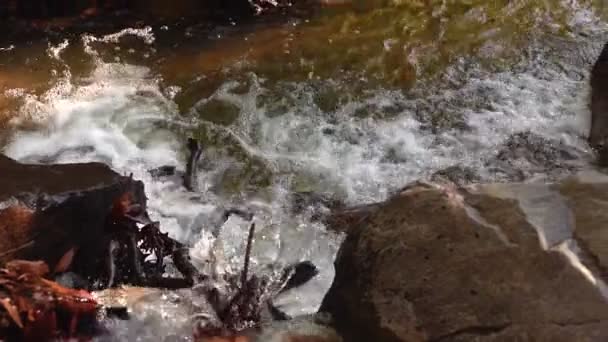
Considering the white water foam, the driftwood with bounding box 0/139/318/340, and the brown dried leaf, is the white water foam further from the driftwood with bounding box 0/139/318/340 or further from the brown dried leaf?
the brown dried leaf

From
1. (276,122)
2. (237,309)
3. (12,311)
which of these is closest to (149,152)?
(276,122)

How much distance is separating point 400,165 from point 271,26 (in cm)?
268

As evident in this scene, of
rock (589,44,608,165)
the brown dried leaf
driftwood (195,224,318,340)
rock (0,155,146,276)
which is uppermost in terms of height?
rock (589,44,608,165)

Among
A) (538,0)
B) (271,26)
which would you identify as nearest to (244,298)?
(271,26)

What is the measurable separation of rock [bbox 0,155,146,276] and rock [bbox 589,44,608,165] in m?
3.70

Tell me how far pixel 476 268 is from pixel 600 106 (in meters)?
3.56

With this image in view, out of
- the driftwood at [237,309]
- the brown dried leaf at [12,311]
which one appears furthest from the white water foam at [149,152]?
the brown dried leaf at [12,311]

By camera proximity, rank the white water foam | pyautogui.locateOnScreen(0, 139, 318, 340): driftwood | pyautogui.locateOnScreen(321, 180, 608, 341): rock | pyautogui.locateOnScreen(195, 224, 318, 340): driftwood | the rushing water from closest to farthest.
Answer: pyautogui.locateOnScreen(321, 180, 608, 341): rock → pyautogui.locateOnScreen(0, 139, 318, 340): driftwood → pyautogui.locateOnScreen(195, 224, 318, 340): driftwood → the white water foam → the rushing water

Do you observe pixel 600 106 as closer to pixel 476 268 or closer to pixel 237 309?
pixel 476 268

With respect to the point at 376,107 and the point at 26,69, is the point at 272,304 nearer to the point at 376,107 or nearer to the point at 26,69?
the point at 376,107

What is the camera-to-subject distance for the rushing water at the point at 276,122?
518cm

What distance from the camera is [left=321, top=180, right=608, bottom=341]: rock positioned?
3.08 meters

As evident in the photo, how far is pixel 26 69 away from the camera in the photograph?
6598mm

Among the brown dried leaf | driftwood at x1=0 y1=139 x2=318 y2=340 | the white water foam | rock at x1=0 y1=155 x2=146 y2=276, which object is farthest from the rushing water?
the brown dried leaf
